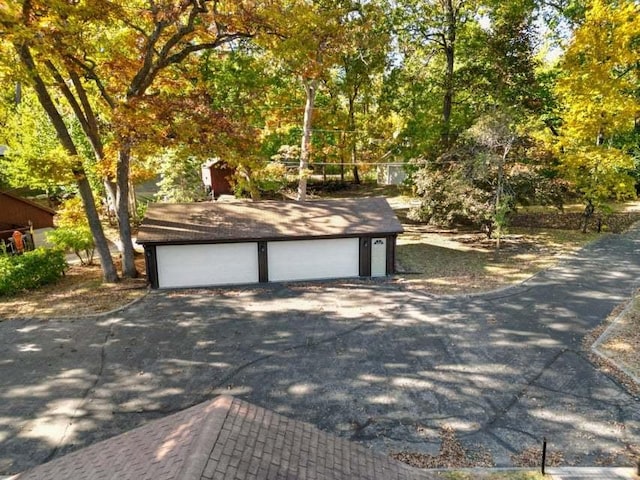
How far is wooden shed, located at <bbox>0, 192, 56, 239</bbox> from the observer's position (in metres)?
19.8

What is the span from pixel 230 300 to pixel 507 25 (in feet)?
66.0

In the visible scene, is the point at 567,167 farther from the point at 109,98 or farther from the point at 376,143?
the point at 109,98

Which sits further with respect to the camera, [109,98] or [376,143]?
[376,143]

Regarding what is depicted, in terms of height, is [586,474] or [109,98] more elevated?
[109,98]

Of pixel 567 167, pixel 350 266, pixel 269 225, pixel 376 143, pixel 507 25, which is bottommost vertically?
pixel 350 266

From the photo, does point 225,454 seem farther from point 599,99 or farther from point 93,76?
point 599,99

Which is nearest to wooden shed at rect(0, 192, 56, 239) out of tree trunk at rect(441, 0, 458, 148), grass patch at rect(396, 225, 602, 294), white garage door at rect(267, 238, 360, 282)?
white garage door at rect(267, 238, 360, 282)

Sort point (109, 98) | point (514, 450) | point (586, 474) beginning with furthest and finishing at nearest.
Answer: point (109, 98), point (514, 450), point (586, 474)

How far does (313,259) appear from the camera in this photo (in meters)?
17.3

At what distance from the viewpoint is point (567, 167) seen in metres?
21.7

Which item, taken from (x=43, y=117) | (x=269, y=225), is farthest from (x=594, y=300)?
(x=43, y=117)

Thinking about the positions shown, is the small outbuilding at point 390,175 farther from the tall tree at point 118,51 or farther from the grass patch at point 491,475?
the grass patch at point 491,475

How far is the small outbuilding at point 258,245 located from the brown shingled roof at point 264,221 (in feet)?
0.12

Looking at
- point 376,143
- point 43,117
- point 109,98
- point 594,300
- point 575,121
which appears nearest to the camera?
point 594,300
